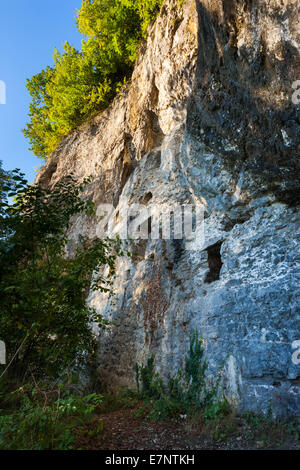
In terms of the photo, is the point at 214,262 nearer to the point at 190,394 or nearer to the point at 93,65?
the point at 190,394

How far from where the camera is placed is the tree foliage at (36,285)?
4.05 m

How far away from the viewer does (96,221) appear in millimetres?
11695

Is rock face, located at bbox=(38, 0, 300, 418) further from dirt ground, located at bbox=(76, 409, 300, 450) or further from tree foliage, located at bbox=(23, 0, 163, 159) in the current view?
tree foliage, located at bbox=(23, 0, 163, 159)

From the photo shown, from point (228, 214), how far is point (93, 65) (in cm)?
1081

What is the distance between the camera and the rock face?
4.34 meters

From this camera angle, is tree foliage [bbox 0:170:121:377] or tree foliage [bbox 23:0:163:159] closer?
tree foliage [bbox 0:170:121:377]

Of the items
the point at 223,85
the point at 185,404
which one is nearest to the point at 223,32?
the point at 223,85

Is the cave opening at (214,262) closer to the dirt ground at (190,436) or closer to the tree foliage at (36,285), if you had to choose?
the tree foliage at (36,285)

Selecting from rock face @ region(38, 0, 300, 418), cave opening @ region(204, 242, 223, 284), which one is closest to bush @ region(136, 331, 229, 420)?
rock face @ region(38, 0, 300, 418)

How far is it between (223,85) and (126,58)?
8.19 meters

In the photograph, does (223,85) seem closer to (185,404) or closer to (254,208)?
(254,208)

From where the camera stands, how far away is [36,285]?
4.13 meters

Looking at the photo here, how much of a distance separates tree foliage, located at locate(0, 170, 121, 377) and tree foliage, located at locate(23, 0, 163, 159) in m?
8.74

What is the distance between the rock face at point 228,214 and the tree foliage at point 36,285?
170 centimetres
